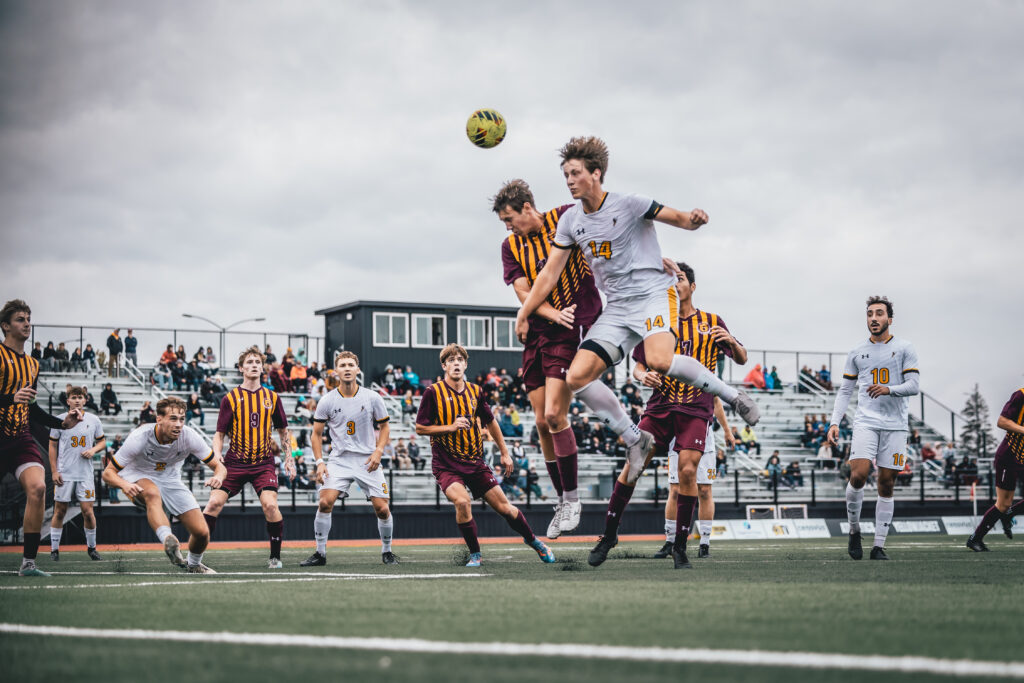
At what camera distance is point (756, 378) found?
3825cm

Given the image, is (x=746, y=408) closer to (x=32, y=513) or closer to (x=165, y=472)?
(x=165, y=472)

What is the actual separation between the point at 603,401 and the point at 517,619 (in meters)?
3.79

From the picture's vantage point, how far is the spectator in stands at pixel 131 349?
31.5m

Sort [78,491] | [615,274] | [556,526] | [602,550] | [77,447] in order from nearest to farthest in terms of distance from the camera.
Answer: [615,274] → [556,526] → [602,550] → [78,491] → [77,447]

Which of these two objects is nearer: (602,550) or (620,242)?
(620,242)

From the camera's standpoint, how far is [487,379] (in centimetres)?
3497

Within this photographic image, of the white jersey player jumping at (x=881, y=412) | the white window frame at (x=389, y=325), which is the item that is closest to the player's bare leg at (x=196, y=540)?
the white jersey player jumping at (x=881, y=412)

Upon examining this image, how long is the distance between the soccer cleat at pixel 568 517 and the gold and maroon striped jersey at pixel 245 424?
3.68 meters

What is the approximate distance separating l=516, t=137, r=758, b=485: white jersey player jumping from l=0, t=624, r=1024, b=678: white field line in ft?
12.8

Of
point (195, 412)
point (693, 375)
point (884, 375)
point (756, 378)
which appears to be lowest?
point (693, 375)

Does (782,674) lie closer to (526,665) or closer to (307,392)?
(526,665)

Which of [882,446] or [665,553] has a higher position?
[882,446]

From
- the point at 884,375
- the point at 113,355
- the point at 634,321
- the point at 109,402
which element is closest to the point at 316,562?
the point at 634,321

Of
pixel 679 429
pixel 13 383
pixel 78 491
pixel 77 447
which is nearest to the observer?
pixel 13 383
